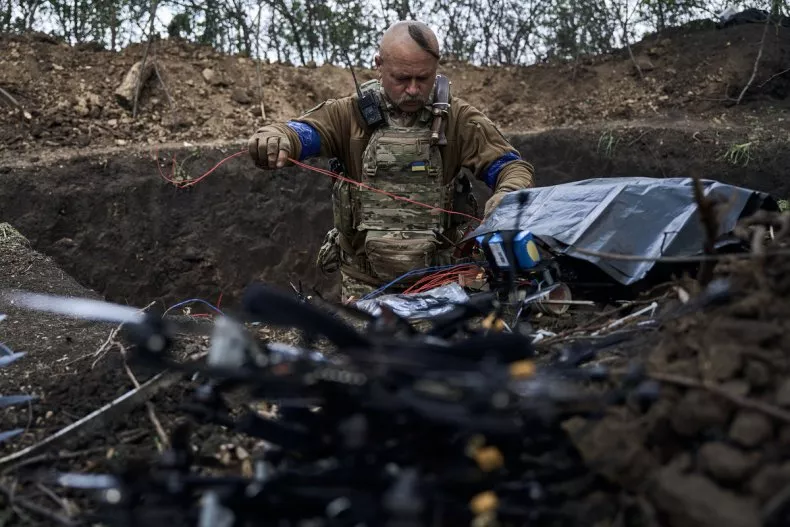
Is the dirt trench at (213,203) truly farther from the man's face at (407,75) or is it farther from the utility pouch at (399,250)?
the man's face at (407,75)

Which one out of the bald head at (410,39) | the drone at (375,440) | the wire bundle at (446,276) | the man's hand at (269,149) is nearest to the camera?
the drone at (375,440)

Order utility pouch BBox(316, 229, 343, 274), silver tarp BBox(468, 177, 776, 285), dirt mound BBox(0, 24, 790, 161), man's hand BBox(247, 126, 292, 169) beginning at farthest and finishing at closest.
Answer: dirt mound BBox(0, 24, 790, 161), utility pouch BBox(316, 229, 343, 274), man's hand BBox(247, 126, 292, 169), silver tarp BBox(468, 177, 776, 285)

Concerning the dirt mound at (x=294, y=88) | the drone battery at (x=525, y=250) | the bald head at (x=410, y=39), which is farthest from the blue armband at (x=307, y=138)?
the dirt mound at (x=294, y=88)

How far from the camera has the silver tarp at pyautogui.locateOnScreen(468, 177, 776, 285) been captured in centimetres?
318

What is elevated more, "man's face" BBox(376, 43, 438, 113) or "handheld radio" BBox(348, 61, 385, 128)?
"man's face" BBox(376, 43, 438, 113)

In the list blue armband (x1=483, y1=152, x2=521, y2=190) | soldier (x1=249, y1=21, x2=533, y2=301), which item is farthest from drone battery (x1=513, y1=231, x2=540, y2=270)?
blue armband (x1=483, y1=152, x2=521, y2=190)

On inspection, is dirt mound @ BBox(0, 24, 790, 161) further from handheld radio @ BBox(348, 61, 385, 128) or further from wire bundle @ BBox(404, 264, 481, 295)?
wire bundle @ BBox(404, 264, 481, 295)

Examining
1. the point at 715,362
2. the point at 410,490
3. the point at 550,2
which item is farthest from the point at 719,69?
the point at 410,490

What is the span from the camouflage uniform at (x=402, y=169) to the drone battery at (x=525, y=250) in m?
1.17

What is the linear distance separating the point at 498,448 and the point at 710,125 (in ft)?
24.1

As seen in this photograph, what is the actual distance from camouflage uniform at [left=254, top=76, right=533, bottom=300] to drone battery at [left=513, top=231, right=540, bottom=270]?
117 cm

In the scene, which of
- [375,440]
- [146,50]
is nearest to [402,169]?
[375,440]

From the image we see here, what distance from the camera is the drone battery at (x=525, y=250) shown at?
10.5 ft

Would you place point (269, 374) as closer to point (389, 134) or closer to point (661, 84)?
point (389, 134)
